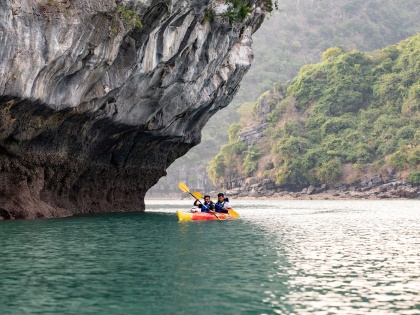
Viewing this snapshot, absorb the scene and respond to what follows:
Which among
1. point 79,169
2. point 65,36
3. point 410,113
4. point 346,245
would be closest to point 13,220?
point 79,169

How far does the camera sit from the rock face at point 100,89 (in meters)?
22.8

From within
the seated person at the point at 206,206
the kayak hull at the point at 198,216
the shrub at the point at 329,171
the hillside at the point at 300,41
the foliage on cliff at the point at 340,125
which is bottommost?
the kayak hull at the point at 198,216

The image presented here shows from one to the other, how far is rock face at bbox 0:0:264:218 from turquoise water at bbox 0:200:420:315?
5.24 meters

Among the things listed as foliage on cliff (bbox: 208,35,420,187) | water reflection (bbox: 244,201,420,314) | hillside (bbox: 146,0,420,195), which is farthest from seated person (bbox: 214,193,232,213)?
hillside (bbox: 146,0,420,195)

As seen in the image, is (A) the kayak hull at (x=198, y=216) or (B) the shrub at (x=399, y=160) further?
(B) the shrub at (x=399, y=160)

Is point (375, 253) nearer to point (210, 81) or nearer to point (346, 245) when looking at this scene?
point (346, 245)

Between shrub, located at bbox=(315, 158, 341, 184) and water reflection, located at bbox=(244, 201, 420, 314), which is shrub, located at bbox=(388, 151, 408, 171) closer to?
shrub, located at bbox=(315, 158, 341, 184)

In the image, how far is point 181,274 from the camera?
1452cm

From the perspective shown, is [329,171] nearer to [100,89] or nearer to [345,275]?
[100,89]

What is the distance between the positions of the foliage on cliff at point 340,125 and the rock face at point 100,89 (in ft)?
207


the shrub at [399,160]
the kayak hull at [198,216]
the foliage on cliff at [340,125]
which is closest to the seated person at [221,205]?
the kayak hull at [198,216]

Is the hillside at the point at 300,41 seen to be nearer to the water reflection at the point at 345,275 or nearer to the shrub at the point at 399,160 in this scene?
the shrub at the point at 399,160

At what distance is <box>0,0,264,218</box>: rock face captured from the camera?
2275 cm

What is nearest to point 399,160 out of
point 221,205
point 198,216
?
point 221,205
